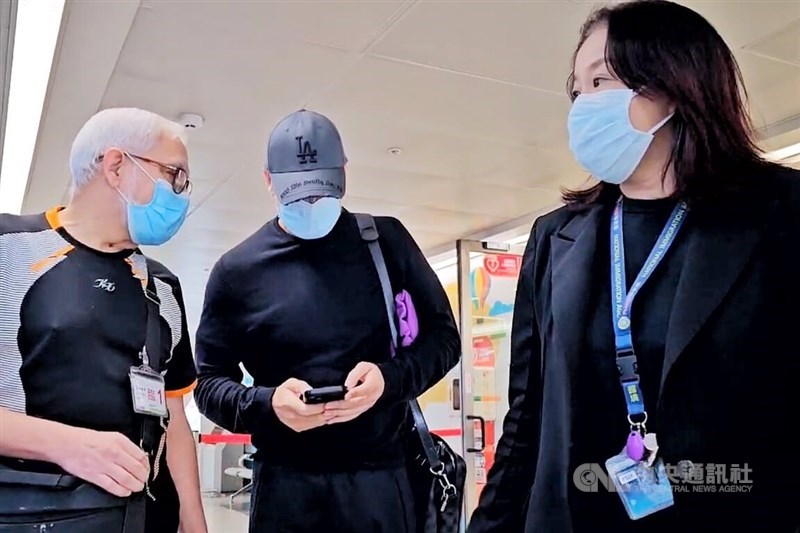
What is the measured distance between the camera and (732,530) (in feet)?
3.28

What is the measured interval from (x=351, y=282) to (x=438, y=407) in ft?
16.6

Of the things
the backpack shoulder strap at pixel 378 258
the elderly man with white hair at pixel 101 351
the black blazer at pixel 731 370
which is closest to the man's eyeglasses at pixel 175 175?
the elderly man with white hair at pixel 101 351

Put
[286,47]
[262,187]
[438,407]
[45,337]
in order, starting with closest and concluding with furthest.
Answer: [45,337], [286,47], [262,187], [438,407]

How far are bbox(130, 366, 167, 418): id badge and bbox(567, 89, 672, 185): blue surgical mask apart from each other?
906 mm

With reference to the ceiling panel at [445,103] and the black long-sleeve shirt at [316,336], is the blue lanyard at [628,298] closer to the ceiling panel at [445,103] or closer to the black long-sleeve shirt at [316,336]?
the black long-sleeve shirt at [316,336]

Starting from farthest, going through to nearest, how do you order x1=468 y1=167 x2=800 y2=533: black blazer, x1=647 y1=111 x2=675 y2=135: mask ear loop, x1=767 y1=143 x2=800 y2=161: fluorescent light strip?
1. x1=767 y1=143 x2=800 y2=161: fluorescent light strip
2. x1=647 y1=111 x2=675 y2=135: mask ear loop
3. x1=468 y1=167 x2=800 y2=533: black blazer

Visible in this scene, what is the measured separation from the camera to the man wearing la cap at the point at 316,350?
1.47 m

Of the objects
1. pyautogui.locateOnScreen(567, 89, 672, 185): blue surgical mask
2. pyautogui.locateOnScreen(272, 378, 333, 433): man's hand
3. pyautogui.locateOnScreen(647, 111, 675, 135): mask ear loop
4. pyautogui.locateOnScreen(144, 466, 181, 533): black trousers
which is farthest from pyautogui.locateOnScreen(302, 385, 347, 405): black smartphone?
pyautogui.locateOnScreen(647, 111, 675, 135): mask ear loop

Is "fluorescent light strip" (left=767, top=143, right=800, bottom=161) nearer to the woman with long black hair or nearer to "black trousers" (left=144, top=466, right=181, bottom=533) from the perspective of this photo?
the woman with long black hair

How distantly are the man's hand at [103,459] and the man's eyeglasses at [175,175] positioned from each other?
56 cm

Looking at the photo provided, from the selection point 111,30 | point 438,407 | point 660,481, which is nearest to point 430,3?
point 111,30

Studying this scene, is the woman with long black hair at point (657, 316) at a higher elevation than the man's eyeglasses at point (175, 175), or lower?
lower

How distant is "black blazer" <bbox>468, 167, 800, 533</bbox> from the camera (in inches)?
39.1

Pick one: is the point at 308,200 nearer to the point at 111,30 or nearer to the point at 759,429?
the point at 759,429
